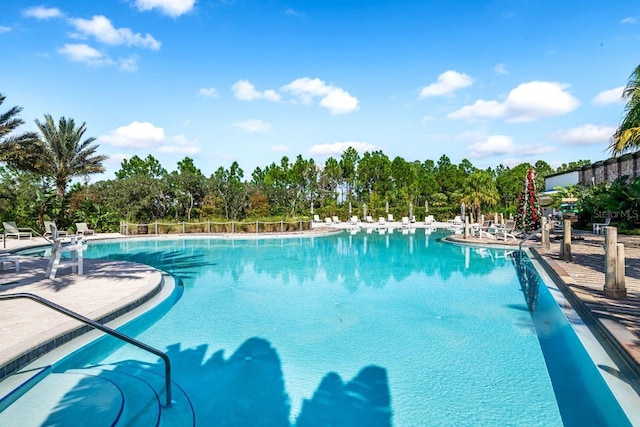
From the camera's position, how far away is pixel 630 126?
11555 mm

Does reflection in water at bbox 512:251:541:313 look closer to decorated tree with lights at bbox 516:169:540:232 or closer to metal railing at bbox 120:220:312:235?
decorated tree with lights at bbox 516:169:540:232

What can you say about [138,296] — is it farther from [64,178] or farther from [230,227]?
[64,178]

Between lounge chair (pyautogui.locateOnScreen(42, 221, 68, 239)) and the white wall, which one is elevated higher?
the white wall

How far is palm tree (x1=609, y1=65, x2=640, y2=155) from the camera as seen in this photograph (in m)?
10.0

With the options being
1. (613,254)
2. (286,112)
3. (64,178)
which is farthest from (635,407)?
(64,178)

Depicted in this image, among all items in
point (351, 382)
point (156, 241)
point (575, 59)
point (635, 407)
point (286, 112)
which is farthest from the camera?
point (286, 112)

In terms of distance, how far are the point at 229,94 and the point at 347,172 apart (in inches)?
1137

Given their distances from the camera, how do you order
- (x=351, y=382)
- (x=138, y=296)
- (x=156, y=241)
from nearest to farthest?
(x=351, y=382) < (x=138, y=296) < (x=156, y=241)

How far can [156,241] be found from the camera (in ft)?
67.3

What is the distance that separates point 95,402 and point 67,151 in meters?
24.1

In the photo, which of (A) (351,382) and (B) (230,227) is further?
(B) (230,227)

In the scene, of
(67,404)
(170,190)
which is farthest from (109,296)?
(170,190)

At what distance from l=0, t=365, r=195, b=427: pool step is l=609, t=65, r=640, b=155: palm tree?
12007mm

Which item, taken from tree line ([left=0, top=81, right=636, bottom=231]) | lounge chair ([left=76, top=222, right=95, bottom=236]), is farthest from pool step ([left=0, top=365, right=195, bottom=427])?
lounge chair ([left=76, top=222, right=95, bottom=236])
